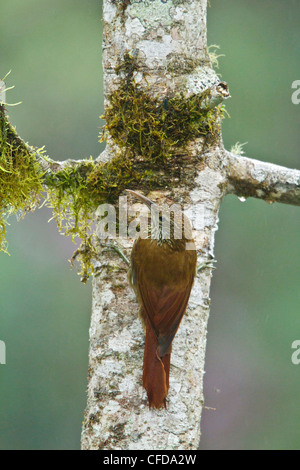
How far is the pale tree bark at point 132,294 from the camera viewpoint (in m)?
2.62

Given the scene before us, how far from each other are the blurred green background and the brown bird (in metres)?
5.61

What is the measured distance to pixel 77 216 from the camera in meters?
3.14

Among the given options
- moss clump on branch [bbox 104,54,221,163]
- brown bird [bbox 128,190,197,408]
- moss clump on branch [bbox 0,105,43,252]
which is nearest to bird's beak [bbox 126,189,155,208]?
brown bird [bbox 128,190,197,408]

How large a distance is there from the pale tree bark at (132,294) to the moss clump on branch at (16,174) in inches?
12.3

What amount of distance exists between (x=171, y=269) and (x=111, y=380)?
0.54 metres

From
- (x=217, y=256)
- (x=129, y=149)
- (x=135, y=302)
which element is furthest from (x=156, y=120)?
(x=217, y=256)

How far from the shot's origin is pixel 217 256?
381 inches

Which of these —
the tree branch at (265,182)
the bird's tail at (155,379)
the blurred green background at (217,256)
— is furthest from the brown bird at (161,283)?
the blurred green background at (217,256)

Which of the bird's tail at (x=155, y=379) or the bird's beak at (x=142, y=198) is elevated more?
the bird's beak at (x=142, y=198)

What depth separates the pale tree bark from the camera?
2619 mm

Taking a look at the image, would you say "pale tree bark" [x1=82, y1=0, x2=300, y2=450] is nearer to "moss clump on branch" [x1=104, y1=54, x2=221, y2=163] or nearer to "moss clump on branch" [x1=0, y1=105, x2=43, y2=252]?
"moss clump on branch" [x1=104, y1=54, x2=221, y2=163]

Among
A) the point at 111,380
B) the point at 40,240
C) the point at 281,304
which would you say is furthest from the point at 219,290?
the point at 111,380

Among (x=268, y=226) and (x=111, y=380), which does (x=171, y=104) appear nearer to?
(x=111, y=380)

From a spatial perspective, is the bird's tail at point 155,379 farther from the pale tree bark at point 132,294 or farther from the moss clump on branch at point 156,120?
the moss clump on branch at point 156,120
